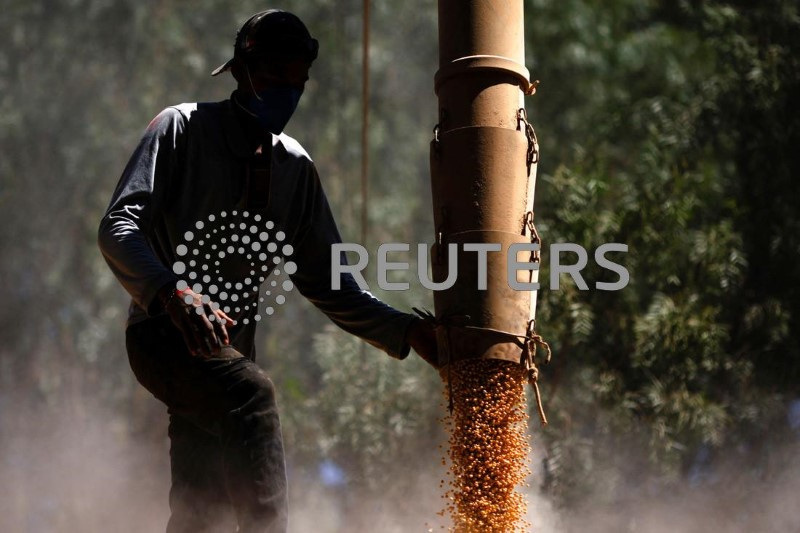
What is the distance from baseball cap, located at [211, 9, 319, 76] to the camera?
11.8 ft

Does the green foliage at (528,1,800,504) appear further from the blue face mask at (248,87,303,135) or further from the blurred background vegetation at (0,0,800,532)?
the blue face mask at (248,87,303,135)

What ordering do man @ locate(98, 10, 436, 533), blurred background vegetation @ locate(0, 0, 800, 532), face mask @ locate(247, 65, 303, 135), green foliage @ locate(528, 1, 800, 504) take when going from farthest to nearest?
blurred background vegetation @ locate(0, 0, 800, 532) → green foliage @ locate(528, 1, 800, 504) → face mask @ locate(247, 65, 303, 135) → man @ locate(98, 10, 436, 533)

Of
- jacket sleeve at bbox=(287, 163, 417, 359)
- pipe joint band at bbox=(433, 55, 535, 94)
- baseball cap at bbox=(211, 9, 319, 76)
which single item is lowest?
jacket sleeve at bbox=(287, 163, 417, 359)

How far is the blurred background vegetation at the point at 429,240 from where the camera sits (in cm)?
931

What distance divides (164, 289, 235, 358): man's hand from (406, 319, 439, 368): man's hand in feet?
2.40

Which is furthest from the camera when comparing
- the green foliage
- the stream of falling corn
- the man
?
the green foliage

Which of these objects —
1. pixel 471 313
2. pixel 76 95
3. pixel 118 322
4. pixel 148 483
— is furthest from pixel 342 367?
pixel 471 313

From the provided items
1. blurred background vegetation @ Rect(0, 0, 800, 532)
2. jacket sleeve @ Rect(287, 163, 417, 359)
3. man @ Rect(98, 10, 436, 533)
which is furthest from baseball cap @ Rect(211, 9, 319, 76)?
blurred background vegetation @ Rect(0, 0, 800, 532)

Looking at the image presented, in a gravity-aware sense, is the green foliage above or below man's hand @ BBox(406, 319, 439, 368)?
above

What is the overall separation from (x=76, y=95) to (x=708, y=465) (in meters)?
9.88

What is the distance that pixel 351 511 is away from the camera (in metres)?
11.1

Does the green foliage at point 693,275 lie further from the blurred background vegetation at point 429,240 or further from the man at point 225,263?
the man at point 225,263

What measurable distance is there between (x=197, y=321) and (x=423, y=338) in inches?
33.1

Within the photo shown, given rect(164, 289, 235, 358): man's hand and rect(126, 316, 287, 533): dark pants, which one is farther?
rect(126, 316, 287, 533): dark pants
